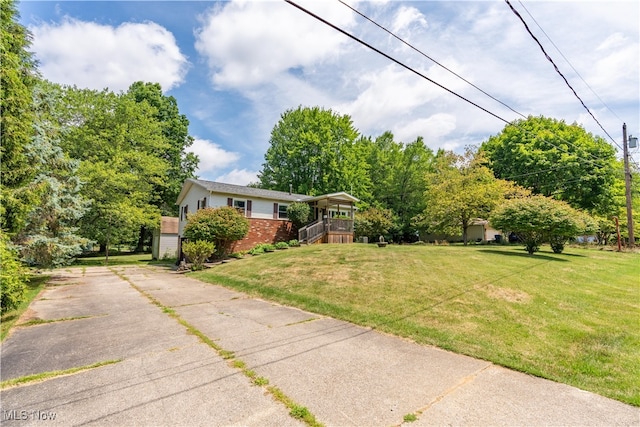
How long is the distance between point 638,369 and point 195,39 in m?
11.2

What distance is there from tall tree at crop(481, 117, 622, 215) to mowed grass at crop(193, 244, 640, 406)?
17192 mm

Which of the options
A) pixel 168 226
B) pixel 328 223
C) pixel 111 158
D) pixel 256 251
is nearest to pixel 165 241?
pixel 168 226

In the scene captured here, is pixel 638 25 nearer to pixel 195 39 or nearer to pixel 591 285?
pixel 591 285

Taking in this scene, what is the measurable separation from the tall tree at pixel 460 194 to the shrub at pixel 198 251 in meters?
17.1

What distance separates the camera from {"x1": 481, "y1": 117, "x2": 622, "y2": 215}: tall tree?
2573 centimetres

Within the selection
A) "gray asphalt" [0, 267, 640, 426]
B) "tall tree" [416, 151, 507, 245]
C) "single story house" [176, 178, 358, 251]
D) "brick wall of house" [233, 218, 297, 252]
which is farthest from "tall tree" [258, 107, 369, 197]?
"gray asphalt" [0, 267, 640, 426]

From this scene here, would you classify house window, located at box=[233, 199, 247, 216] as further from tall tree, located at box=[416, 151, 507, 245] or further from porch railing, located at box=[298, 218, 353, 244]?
tall tree, located at box=[416, 151, 507, 245]

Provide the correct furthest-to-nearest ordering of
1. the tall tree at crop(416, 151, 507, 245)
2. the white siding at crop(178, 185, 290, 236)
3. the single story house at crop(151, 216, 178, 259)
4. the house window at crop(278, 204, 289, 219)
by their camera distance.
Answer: the single story house at crop(151, 216, 178, 259) → the house window at crop(278, 204, 289, 219) → the tall tree at crop(416, 151, 507, 245) → the white siding at crop(178, 185, 290, 236)

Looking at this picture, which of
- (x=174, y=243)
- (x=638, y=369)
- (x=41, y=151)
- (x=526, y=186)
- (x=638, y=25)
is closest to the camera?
(x=638, y=369)

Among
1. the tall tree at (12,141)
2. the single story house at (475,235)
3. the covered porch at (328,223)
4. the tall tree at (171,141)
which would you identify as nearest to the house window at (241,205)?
the covered porch at (328,223)

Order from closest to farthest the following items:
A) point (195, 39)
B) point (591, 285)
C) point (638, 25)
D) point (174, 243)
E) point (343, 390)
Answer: point (343, 390) → point (638, 25) → point (195, 39) → point (591, 285) → point (174, 243)

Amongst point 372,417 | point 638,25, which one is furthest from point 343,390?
point 638,25

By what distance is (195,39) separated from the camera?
807cm

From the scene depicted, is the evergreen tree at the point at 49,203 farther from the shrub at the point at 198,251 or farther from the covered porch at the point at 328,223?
the covered porch at the point at 328,223
